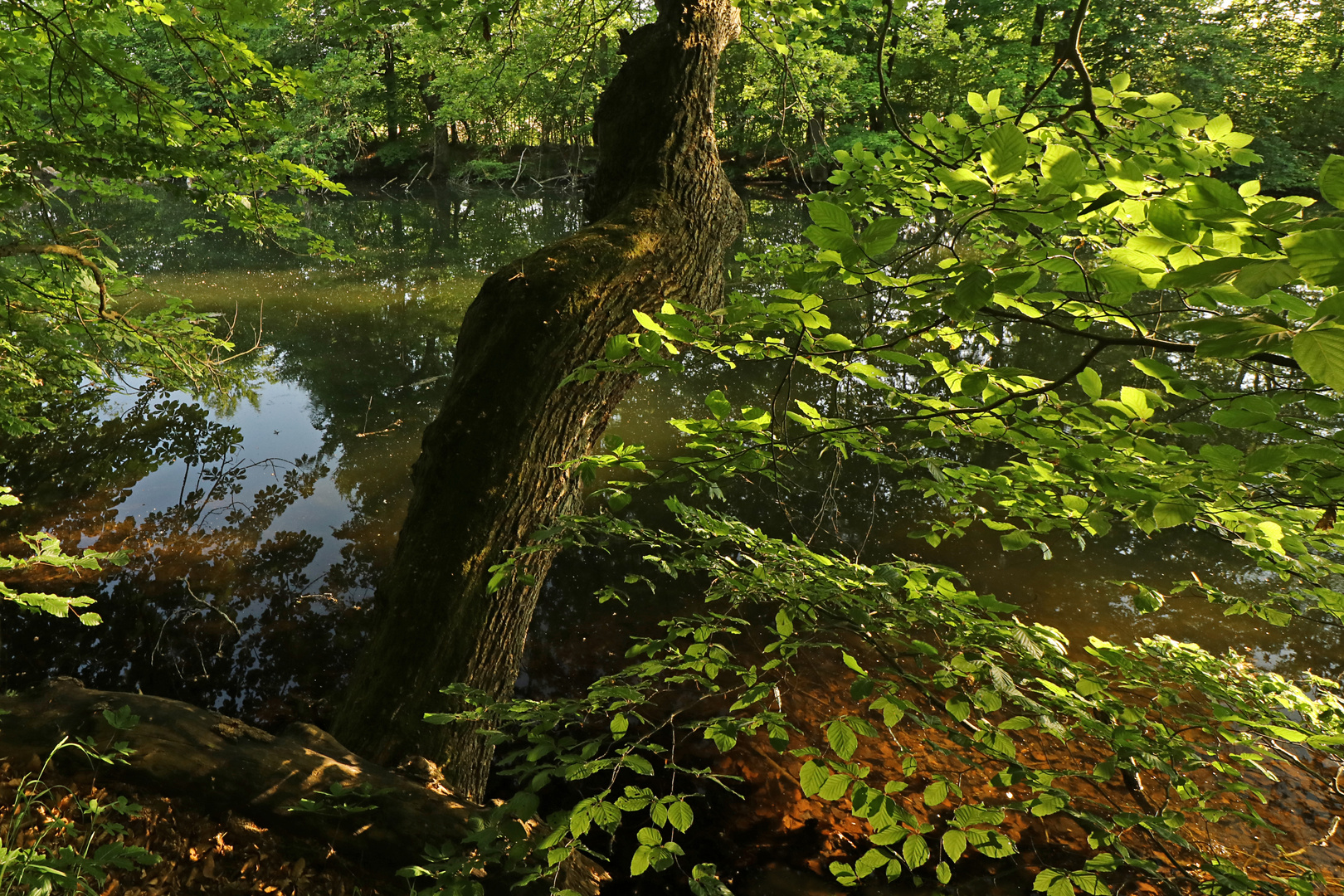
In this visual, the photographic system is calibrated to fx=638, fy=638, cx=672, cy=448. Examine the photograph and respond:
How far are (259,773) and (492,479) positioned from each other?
1280 mm

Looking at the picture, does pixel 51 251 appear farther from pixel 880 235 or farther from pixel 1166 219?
pixel 1166 219

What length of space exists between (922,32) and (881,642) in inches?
836

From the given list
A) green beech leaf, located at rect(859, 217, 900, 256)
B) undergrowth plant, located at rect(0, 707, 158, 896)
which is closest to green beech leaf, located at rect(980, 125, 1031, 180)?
green beech leaf, located at rect(859, 217, 900, 256)

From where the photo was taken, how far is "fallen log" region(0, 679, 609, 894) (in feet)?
6.73

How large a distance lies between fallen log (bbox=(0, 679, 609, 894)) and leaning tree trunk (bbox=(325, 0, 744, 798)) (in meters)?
0.20

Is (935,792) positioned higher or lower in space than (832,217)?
lower

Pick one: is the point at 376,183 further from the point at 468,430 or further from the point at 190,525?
the point at 468,430

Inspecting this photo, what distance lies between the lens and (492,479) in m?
2.37

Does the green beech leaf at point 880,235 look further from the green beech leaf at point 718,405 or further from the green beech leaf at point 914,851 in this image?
the green beech leaf at point 914,851

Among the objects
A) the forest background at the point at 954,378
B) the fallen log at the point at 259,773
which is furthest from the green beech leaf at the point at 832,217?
the fallen log at the point at 259,773

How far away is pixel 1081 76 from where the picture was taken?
67.3 inches

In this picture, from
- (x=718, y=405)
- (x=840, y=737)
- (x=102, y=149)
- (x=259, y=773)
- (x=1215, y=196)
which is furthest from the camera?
(x=102, y=149)

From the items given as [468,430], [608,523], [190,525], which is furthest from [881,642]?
[190,525]

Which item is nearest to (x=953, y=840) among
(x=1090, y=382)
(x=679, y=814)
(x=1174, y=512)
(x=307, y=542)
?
(x=679, y=814)
